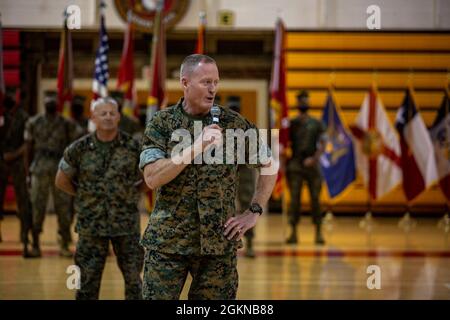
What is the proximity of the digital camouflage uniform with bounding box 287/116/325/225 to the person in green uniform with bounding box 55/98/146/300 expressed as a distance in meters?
5.41

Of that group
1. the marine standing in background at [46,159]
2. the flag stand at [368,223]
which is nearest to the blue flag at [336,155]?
the flag stand at [368,223]

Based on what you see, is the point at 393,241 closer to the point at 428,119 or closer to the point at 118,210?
the point at 428,119

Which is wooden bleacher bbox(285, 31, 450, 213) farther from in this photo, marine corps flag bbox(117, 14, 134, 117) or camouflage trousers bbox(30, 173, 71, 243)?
camouflage trousers bbox(30, 173, 71, 243)

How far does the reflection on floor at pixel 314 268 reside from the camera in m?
7.50

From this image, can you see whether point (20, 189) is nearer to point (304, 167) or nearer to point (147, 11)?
point (304, 167)

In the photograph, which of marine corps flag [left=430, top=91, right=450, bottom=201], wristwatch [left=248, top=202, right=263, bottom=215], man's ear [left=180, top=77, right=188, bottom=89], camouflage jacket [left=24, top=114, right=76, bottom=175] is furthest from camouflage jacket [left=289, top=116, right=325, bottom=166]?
man's ear [left=180, top=77, right=188, bottom=89]

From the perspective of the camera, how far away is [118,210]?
Result: 19.4 ft

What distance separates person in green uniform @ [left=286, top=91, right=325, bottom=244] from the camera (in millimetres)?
11164

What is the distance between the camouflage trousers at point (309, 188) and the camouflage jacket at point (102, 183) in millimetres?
5415

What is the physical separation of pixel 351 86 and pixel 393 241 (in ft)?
13.8

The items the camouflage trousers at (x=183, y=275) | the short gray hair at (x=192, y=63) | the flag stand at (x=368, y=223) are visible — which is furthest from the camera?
the flag stand at (x=368, y=223)

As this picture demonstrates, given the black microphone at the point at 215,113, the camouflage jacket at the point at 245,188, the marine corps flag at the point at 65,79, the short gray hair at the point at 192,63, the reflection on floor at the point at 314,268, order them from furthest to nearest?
the marine corps flag at the point at 65,79 → the camouflage jacket at the point at 245,188 → the reflection on floor at the point at 314,268 → the short gray hair at the point at 192,63 → the black microphone at the point at 215,113

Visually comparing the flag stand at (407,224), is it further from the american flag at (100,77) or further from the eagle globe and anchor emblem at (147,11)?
the eagle globe and anchor emblem at (147,11)
